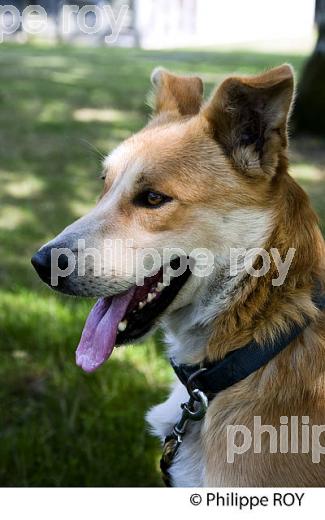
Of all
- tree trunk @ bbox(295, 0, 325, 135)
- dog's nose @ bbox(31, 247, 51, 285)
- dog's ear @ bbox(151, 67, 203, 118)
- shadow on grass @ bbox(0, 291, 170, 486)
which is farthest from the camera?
tree trunk @ bbox(295, 0, 325, 135)

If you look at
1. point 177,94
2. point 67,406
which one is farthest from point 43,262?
point 67,406

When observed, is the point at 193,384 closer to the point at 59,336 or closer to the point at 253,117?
the point at 253,117

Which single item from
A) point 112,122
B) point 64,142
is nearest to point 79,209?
point 64,142

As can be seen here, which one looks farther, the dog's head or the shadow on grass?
the shadow on grass

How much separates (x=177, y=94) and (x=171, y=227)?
3.11 feet

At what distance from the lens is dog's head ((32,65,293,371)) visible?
2797 mm

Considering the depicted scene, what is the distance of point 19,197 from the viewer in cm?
817

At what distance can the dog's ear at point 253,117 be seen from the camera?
2.67m

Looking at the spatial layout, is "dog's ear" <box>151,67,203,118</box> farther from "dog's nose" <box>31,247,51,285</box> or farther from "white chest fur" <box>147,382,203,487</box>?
"white chest fur" <box>147,382,203,487</box>

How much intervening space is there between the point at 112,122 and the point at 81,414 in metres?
7.98

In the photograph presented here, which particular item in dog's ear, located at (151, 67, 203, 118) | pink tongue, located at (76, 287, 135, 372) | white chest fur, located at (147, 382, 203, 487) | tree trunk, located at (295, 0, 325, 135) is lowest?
tree trunk, located at (295, 0, 325, 135)

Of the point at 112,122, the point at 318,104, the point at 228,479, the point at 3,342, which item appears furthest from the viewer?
the point at 112,122

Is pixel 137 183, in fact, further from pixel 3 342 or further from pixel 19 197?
pixel 19 197

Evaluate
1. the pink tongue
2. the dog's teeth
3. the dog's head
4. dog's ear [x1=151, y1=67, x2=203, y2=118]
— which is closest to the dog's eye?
the dog's head
